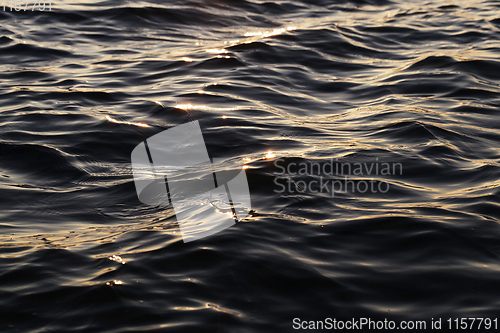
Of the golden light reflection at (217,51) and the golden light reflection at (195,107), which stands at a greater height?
the golden light reflection at (217,51)

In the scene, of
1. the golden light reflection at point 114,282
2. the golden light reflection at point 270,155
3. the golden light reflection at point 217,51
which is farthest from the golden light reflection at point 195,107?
the golden light reflection at point 114,282

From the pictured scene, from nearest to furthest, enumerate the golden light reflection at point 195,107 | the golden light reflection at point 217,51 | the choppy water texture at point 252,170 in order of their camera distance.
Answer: the choppy water texture at point 252,170, the golden light reflection at point 195,107, the golden light reflection at point 217,51

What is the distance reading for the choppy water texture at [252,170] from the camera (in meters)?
2.82

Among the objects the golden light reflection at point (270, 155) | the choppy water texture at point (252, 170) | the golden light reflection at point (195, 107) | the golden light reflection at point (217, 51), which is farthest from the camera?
the golden light reflection at point (217, 51)

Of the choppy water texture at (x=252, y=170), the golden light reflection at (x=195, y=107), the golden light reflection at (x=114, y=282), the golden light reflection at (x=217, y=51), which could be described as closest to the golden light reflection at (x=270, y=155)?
the choppy water texture at (x=252, y=170)

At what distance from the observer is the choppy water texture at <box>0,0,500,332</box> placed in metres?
2.82

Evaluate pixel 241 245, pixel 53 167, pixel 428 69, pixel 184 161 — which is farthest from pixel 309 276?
pixel 428 69

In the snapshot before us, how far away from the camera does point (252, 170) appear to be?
435cm

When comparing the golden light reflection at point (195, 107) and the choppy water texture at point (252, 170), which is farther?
the golden light reflection at point (195, 107)

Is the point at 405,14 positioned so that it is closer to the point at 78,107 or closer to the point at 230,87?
the point at 230,87

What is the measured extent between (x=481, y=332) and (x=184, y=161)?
9.10ft

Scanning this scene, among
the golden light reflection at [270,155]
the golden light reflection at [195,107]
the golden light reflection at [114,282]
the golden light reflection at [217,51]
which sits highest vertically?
the golden light reflection at [217,51]

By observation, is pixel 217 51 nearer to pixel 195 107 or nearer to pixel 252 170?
pixel 195 107

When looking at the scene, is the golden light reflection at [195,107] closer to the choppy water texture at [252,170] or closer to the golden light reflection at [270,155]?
the choppy water texture at [252,170]
